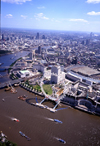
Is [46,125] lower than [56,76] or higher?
lower

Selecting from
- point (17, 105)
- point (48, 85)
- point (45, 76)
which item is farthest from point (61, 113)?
point (45, 76)

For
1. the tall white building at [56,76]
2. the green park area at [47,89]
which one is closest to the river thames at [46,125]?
the green park area at [47,89]

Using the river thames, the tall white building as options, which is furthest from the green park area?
the river thames

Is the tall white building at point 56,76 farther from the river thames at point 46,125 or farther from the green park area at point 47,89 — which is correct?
the river thames at point 46,125

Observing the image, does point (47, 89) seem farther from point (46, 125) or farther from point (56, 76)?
point (46, 125)

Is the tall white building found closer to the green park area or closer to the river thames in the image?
the green park area

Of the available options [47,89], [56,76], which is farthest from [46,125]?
[56,76]

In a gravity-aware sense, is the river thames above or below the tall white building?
below

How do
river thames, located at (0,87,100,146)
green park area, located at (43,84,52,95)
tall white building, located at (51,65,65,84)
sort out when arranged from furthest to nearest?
tall white building, located at (51,65,65,84)
green park area, located at (43,84,52,95)
river thames, located at (0,87,100,146)
